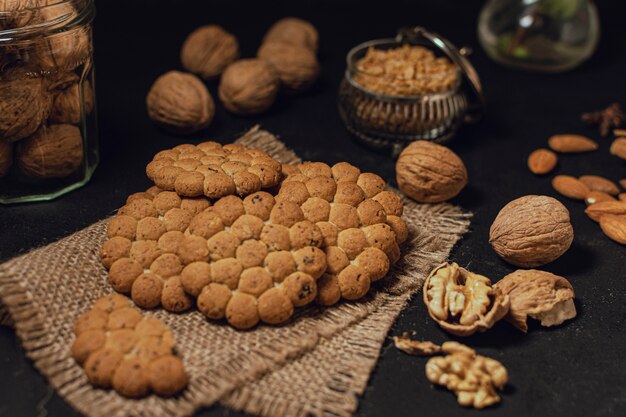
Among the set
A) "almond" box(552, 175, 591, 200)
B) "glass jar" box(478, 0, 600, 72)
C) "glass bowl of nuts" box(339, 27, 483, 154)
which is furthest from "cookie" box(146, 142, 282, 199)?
"glass jar" box(478, 0, 600, 72)

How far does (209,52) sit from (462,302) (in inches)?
48.2

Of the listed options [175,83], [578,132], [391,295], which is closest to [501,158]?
[578,132]

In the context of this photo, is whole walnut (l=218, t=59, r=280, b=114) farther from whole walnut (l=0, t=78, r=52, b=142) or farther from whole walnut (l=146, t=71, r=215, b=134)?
whole walnut (l=0, t=78, r=52, b=142)

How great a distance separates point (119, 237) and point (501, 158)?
1059 millimetres

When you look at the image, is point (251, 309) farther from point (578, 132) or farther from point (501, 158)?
point (578, 132)

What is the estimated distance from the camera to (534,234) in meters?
1.64

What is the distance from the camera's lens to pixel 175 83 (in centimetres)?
209

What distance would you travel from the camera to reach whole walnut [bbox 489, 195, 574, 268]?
164 cm

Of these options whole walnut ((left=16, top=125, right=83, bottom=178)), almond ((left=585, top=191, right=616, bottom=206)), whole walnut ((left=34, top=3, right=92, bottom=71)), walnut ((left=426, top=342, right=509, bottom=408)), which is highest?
whole walnut ((left=34, top=3, right=92, bottom=71))

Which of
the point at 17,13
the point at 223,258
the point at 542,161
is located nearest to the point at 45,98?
the point at 17,13

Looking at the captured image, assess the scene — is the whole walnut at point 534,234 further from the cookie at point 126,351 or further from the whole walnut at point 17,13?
the whole walnut at point 17,13

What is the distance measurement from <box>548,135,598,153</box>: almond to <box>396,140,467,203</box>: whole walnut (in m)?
0.42

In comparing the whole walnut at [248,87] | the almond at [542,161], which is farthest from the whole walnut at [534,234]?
the whole walnut at [248,87]

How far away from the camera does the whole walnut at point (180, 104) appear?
6.81 feet
